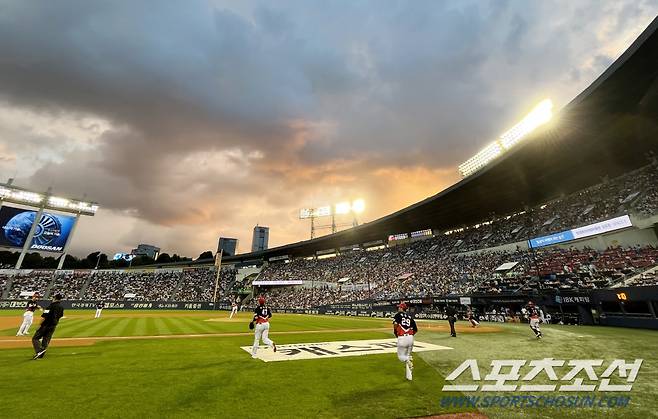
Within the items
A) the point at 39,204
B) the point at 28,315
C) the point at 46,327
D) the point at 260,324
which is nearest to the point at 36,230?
the point at 39,204

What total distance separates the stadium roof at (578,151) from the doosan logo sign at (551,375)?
22.3m

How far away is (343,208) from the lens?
74.6 metres

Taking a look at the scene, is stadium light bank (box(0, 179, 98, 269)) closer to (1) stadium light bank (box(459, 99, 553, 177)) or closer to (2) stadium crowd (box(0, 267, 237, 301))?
(2) stadium crowd (box(0, 267, 237, 301))

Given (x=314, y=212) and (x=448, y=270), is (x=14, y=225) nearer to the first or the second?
(x=314, y=212)

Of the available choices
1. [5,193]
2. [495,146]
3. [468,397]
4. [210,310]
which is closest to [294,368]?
[468,397]

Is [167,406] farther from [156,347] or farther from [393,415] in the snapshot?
[156,347]

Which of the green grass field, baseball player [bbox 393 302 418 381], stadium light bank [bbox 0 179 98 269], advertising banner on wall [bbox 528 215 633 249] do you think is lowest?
the green grass field

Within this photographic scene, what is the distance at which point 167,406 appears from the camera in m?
5.68

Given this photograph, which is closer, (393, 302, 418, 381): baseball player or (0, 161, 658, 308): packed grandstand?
(393, 302, 418, 381): baseball player

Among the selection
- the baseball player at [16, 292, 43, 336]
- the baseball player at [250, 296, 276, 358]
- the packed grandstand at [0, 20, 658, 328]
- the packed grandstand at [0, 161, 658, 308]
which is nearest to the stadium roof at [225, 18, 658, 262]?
the packed grandstand at [0, 20, 658, 328]

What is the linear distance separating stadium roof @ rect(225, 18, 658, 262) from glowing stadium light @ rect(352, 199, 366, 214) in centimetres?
1892

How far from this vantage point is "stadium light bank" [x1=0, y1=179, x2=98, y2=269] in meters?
55.2

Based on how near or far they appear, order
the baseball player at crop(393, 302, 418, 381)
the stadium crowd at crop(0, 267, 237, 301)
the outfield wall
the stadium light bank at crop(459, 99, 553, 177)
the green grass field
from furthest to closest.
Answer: the stadium crowd at crop(0, 267, 237, 301)
the outfield wall
the stadium light bank at crop(459, 99, 553, 177)
the baseball player at crop(393, 302, 418, 381)
the green grass field

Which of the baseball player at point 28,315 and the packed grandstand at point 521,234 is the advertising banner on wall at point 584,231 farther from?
the baseball player at point 28,315
